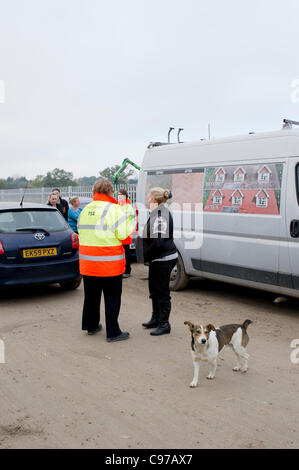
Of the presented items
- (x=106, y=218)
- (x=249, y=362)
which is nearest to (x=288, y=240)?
(x=249, y=362)

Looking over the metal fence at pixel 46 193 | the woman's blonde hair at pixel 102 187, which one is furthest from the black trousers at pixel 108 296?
the metal fence at pixel 46 193

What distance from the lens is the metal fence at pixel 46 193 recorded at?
→ 1567 centimetres

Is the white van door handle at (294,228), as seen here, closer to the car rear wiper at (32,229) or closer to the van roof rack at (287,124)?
the van roof rack at (287,124)

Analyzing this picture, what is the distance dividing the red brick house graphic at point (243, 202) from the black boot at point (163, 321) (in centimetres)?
192

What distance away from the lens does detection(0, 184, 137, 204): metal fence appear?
15.7m

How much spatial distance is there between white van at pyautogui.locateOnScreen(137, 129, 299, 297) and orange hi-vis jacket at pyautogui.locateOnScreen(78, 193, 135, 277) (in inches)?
82.2

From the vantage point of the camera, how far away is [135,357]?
501 centimetres

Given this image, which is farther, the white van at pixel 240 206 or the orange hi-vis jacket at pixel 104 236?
the white van at pixel 240 206

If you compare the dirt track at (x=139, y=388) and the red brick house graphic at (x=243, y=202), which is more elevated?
the red brick house graphic at (x=243, y=202)

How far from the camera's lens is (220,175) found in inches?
281

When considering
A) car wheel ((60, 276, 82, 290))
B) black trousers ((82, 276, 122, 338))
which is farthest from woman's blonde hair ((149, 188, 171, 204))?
car wheel ((60, 276, 82, 290))

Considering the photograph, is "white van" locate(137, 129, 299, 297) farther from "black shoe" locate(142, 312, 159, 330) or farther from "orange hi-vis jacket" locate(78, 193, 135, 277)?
"orange hi-vis jacket" locate(78, 193, 135, 277)
